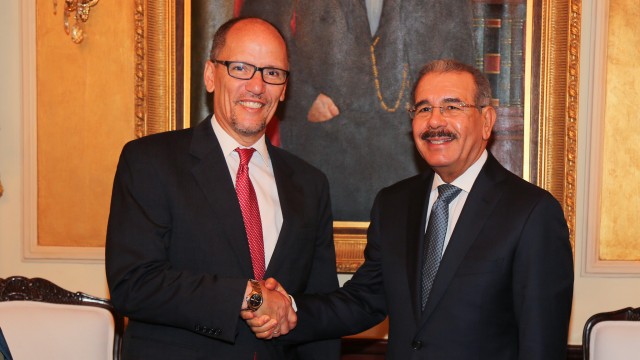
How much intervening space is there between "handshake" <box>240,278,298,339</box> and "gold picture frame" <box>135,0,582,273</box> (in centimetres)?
130

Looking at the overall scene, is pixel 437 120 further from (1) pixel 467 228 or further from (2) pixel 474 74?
(1) pixel 467 228

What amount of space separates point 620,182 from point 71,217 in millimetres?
2768

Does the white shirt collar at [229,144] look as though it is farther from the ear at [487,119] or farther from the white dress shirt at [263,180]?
the ear at [487,119]

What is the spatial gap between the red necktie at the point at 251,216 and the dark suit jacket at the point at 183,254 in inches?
1.6

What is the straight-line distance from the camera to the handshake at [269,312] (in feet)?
8.94

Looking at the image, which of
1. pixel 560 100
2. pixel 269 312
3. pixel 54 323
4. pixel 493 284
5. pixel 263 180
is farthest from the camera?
pixel 560 100

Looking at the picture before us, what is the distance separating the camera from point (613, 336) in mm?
3350

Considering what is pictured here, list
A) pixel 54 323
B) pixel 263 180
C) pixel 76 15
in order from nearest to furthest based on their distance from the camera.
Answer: pixel 263 180 < pixel 54 323 < pixel 76 15

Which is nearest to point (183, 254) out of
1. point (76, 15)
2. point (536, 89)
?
point (76, 15)

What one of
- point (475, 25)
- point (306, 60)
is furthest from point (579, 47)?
point (306, 60)

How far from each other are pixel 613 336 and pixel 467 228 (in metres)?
1.07

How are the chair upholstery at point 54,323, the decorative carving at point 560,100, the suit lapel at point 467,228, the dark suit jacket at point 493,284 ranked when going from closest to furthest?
the dark suit jacket at point 493,284 < the suit lapel at point 467,228 < the chair upholstery at point 54,323 < the decorative carving at point 560,100

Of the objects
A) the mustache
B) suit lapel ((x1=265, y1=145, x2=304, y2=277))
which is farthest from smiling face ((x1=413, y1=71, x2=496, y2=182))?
suit lapel ((x1=265, y1=145, x2=304, y2=277))

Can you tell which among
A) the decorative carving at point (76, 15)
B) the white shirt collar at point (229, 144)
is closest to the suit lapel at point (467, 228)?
the white shirt collar at point (229, 144)
